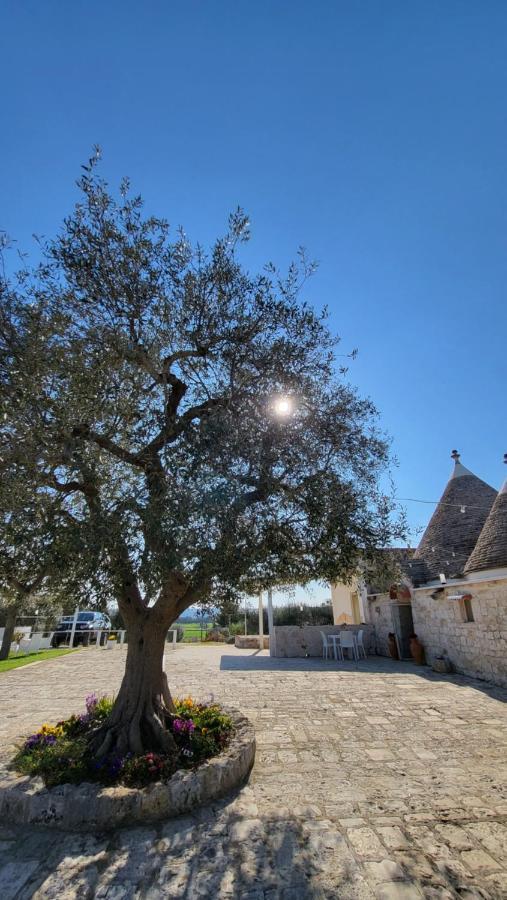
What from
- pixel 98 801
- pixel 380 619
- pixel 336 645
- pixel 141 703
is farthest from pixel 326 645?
pixel 98 801

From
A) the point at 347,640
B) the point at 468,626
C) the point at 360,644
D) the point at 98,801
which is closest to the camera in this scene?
the point at 98,801

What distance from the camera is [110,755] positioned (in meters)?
5.75

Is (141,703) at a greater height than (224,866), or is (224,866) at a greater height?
(141,703)

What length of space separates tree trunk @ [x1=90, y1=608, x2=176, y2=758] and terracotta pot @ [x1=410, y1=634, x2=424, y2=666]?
12.8 m

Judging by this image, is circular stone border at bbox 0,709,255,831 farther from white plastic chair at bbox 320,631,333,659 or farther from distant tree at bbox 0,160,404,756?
white plastic chair at bbox 320,631,333,659

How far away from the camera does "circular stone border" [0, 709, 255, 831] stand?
477 cm

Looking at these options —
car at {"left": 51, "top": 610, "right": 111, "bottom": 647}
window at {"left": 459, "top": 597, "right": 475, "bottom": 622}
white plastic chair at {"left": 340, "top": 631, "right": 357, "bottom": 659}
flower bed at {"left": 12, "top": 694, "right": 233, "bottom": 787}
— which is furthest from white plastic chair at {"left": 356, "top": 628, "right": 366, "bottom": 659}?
car at {"left": 51, "top": 610, "right": 111, "bottom": 647}

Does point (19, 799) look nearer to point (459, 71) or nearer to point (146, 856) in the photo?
point (146, 856)

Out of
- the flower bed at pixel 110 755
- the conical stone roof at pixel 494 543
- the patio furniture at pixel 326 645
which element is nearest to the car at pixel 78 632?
the patio furniture at pixel 326 645

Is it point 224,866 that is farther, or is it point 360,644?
point 360,644

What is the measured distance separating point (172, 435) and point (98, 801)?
14.5 feet

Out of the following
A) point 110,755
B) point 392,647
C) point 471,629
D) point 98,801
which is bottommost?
point 98,801

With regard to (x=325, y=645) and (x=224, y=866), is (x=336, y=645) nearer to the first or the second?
(x=325, y=645)

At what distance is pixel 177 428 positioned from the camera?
5926 millimetres
